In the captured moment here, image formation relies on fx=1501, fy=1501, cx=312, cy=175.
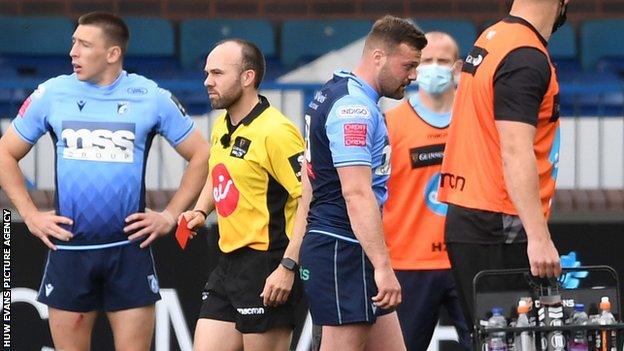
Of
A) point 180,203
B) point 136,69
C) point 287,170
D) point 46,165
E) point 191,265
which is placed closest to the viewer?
point 287,170

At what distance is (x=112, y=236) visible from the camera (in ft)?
22.5

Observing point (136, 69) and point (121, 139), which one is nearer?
point (121, 139)

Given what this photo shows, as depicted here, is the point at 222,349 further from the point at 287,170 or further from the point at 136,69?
the point at 136,69

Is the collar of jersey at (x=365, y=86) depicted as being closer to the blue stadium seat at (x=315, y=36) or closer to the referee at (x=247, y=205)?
the referee at (x=247, y=205)

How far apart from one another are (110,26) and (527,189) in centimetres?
259

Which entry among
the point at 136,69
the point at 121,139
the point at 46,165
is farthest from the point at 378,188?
the point at 136,69

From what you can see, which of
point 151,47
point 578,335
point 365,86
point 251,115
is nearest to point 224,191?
point 251,115

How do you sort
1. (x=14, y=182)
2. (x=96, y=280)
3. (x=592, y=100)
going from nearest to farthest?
1. (x=96, y=280)
2. (x=14, y=182)
3. (x=592, y=100)

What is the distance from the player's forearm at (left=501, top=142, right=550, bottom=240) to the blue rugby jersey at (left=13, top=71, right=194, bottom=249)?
7.41 ft

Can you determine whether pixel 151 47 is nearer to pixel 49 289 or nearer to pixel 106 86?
pixel 106 86

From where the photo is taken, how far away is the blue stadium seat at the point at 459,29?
473 inches

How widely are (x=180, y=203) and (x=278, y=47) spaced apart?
200 inches

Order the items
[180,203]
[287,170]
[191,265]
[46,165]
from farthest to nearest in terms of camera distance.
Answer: [46,165], [191,265], [180,203], [287,170]

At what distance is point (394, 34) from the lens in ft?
19.1
